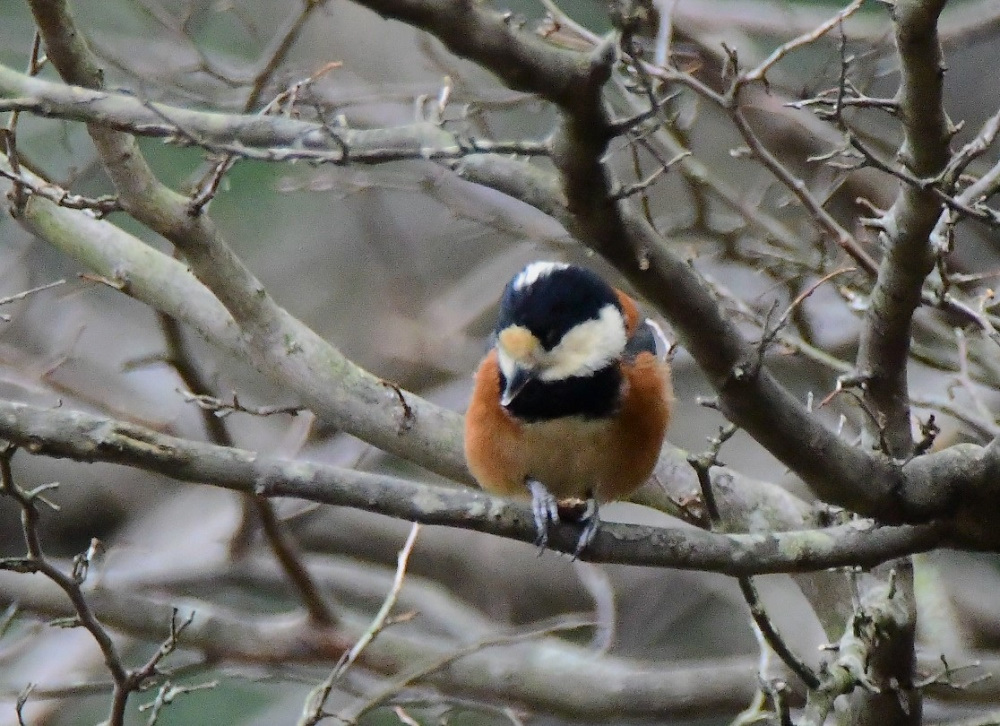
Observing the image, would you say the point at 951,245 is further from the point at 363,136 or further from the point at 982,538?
the point at 363,136

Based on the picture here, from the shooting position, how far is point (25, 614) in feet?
9.98

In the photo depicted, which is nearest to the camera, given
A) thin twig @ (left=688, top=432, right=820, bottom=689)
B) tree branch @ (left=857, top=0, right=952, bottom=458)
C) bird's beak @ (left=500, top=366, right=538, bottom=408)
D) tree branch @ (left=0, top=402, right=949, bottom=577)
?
tree branch @ (left=0, top=402, right=949, bottom=577)

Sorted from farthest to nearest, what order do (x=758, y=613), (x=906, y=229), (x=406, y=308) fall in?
(x=406, y=308) < (x=758, y=613) < (x=906, y=229)

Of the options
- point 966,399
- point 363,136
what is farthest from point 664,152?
point 363,136

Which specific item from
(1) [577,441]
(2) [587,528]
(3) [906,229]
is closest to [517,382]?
(1) [577,441]

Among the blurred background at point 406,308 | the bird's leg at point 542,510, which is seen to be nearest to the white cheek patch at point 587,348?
the bird's leg at point 542,510

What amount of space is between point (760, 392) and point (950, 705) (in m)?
1.74

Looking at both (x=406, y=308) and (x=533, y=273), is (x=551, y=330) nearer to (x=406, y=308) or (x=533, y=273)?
(x=533, y=273)

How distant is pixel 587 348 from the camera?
2207 millimetres

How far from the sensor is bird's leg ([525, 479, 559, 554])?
194cm

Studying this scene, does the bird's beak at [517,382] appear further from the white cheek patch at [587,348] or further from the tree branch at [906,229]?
the tree branch at [906,229]

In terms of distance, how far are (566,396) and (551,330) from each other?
0.13 meters

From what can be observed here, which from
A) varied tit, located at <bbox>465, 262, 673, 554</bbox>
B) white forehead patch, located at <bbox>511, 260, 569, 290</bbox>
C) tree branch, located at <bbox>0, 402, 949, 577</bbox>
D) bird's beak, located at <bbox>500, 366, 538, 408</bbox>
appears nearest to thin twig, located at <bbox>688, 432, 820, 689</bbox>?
tree branch, located at <bbox>0, 402, 949, 577</bbox>

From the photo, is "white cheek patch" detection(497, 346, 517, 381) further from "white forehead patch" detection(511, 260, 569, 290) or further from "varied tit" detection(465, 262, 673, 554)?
"white forehead patch" detection(511, 260, 569, 290)
